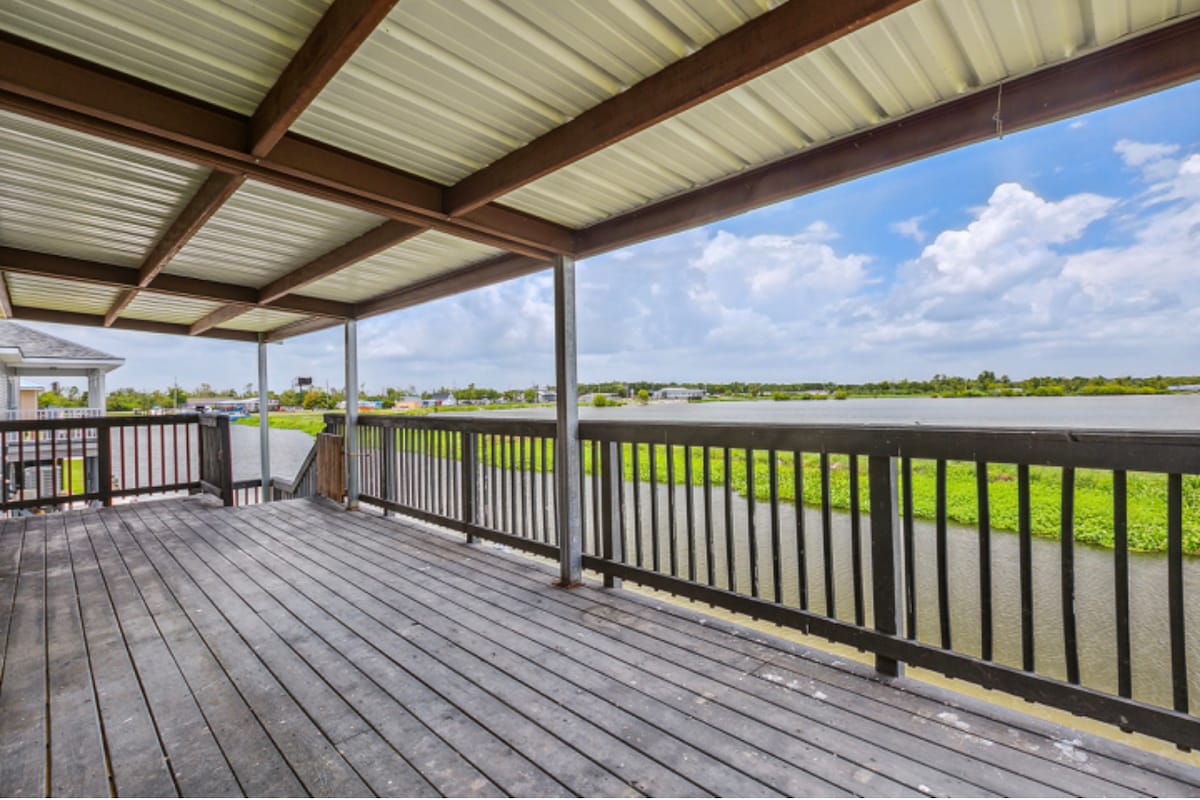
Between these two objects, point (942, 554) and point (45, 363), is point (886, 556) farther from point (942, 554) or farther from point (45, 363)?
point (45, 363)

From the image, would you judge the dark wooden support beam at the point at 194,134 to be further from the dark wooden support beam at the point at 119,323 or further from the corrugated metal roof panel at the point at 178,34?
the dark wooden support beam at the point at 119,323

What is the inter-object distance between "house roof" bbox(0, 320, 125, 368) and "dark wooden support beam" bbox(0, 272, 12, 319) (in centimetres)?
639

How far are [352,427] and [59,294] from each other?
329 centimetres

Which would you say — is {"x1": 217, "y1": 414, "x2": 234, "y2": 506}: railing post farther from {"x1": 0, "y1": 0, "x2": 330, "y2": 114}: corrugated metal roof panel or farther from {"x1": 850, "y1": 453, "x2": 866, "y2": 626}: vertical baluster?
{"x1": 850, "y1": 453, "x2": 866, "y2": 626}: vertical baluster

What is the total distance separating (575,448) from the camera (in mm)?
3629

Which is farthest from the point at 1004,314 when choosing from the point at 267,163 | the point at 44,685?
the point at 44,685

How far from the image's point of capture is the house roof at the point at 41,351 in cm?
1120

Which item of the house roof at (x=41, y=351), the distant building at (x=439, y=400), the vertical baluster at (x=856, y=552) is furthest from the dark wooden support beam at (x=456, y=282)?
the house roof at (x=41, y=351)

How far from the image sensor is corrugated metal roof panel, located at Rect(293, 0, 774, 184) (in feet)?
5.42

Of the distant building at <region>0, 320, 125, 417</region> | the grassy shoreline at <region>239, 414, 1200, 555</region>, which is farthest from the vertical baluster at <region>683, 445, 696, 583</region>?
the distant building at <region>0, 320, 125, 417</region>

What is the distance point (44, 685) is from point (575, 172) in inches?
132

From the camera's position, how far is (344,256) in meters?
4.07

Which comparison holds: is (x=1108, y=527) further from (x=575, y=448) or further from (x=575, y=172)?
(x=575, y=172)

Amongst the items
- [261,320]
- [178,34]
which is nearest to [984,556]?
[178,34]
